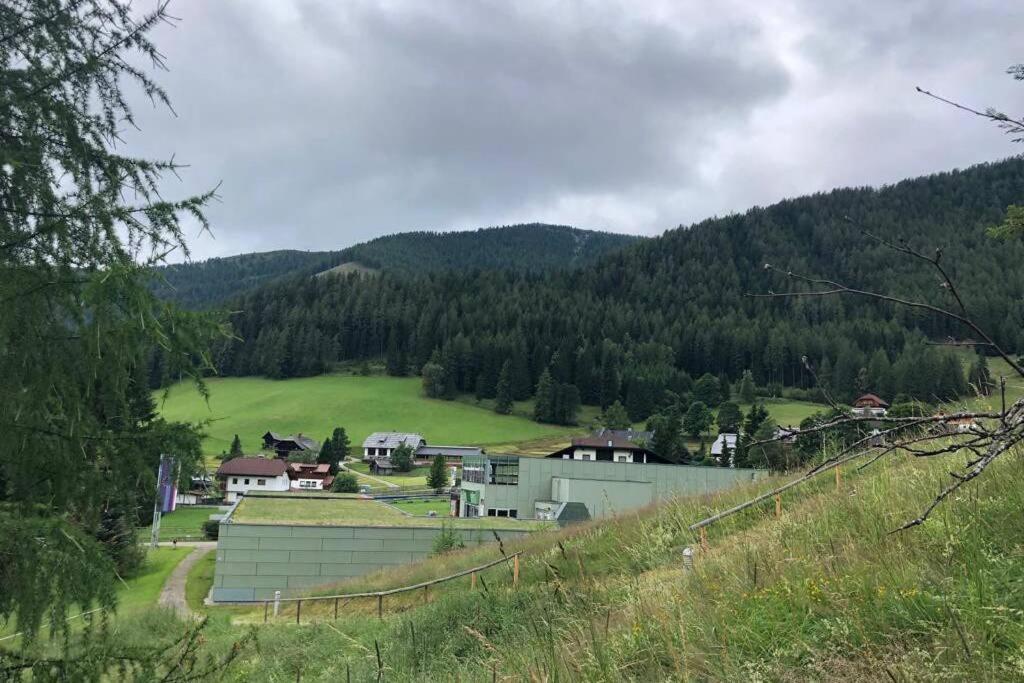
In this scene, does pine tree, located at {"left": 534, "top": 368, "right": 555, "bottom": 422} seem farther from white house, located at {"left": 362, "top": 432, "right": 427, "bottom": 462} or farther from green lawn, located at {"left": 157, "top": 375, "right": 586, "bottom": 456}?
white house, located at {"left": 362, "top": 432, "right": 427, "bottom": 462}

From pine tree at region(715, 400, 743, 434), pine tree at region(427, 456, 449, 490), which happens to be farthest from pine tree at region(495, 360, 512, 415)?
pine tree at region(427, 456, 449, 490)

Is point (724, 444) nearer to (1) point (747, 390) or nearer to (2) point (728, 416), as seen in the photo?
(2) point (728, 416)

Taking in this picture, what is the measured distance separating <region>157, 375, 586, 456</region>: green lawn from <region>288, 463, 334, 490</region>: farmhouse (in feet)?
33.8

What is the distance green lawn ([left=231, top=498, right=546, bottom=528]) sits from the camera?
101 ft

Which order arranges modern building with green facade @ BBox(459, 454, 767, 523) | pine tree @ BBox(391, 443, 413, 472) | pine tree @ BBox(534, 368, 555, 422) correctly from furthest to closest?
pine tree @ BBox(534, 368, 555, 422)
pine tree @ BBox(391, 443, 413, 472)
modern building with green facade @ BBox(459, 454, 767, 523)

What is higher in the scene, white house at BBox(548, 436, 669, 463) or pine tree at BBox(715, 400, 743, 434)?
pine tree at BBox(715, 400, 743, 434)

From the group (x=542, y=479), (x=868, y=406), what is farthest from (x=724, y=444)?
(x=868, y=406)

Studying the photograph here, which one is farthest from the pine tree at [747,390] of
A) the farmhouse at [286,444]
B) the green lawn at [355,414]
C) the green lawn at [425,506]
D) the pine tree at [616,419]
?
the farmhouse at [286,444]

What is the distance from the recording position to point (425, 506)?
5506cm

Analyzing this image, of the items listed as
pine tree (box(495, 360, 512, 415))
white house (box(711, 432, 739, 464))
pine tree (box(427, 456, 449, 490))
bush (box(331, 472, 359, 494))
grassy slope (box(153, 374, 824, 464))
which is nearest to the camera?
white house (box(711, 432, 739, 464))

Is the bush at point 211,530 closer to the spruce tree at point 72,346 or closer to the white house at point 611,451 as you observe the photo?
the white house at point 611,451

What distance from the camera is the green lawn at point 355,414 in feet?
293

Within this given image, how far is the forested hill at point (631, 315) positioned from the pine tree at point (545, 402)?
7.68 m

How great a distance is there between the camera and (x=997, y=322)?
653 cm
